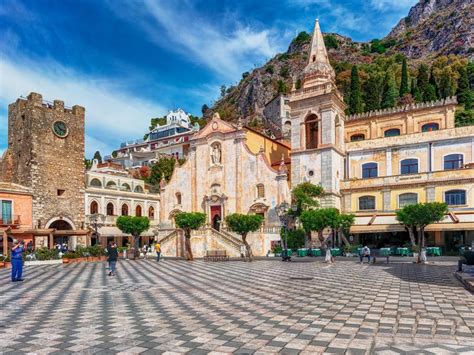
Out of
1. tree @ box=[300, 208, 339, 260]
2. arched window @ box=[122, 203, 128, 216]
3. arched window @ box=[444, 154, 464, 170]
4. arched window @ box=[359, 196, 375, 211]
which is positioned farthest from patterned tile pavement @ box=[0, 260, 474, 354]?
arched window @ box=[122, 203, 128, 216]

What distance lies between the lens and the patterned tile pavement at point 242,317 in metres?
7.06

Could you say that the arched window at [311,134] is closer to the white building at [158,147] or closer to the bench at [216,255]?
the bench at [216,255]

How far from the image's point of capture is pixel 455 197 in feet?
110

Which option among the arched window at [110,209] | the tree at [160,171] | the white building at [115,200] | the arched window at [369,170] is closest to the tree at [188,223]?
the white building at [115,200]

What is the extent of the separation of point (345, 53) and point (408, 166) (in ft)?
325

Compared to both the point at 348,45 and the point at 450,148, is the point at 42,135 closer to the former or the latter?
the point at 450,148

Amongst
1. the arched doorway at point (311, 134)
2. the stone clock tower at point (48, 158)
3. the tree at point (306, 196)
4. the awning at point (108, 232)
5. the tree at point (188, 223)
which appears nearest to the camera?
the tree at point (188, 223)

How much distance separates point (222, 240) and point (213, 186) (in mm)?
8864

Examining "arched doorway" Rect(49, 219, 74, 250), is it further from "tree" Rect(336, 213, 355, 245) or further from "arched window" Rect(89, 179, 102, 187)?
"tree" Rect(336, 213, 355, 245)

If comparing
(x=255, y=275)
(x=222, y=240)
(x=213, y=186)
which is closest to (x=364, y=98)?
(x=213, y=186)

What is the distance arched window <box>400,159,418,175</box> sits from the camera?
37031 mm

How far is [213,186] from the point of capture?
42031 mm

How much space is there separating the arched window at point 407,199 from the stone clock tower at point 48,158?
1276 inches

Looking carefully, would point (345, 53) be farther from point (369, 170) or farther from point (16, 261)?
point (16, 261)
